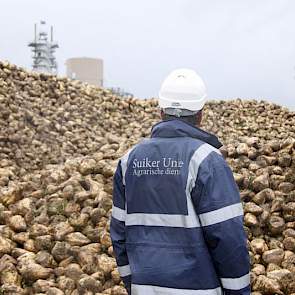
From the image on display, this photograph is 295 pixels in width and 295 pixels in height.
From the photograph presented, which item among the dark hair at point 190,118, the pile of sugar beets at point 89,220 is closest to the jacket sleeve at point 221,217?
the dark hair at point 190,118

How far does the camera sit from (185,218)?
6.54ft

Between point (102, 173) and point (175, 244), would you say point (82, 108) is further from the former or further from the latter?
point (175, 244)

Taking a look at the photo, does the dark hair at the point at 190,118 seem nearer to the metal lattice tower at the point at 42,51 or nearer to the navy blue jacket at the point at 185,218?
the navy blue jacket at the point at 185,218

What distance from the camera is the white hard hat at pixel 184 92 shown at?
209 centimetres

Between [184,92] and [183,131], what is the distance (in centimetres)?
17

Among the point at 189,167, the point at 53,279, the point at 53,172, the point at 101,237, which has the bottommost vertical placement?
the point at 53,279

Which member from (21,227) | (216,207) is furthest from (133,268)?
(21,227)

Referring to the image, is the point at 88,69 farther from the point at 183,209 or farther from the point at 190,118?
the point at 183,209

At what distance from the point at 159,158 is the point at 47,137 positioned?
7.03 meters

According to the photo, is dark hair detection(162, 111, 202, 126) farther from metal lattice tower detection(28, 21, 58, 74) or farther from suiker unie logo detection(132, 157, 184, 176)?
metal lattice tower detection(28, 21, 58, 74)

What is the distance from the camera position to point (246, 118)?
490 inches

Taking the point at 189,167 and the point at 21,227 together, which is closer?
the point at 189,167

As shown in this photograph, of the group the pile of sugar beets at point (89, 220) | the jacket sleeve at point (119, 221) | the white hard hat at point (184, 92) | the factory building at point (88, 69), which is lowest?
the pile of sugar beets at point (89, 220)

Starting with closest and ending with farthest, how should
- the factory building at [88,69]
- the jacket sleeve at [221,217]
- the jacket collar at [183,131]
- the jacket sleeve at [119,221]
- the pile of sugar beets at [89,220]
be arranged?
1. the jacket sleeve at [221,217]
2. the jacket collar at [183,131]
3. the jacket sleeve at [119,221]
4. the pile of sugar beets at [89,220]
5. the factory building at [88,69]
